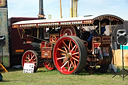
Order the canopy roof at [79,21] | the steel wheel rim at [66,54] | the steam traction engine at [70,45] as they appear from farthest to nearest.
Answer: the steel wheel rim at [66,54], the steam traction engine at [70,45], the canopy roof at [79,21]

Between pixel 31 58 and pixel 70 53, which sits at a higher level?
pixel 70 53

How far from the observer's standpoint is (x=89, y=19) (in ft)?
33.9

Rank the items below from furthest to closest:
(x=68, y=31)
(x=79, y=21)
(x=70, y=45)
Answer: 1. (x=70, y=45)
2. (x=68, y=31)
3. (x=79, y=21)

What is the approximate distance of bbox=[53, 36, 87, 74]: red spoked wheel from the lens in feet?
34.4

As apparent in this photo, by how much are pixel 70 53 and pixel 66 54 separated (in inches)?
6.8

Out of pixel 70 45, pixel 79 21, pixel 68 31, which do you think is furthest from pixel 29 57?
pixel 79 21

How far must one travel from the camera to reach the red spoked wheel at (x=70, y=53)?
34.4 feet

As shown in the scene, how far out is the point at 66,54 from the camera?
1118 centimetres

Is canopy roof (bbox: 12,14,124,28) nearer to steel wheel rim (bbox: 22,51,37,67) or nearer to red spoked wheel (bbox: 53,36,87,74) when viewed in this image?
red spoked wheel (bbox: 53,36,87,74)

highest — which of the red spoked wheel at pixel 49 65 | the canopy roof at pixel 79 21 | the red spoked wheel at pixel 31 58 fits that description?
the canopy roof at pixel 79 21

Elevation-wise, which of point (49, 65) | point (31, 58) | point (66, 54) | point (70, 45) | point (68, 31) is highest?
point (68, 31)

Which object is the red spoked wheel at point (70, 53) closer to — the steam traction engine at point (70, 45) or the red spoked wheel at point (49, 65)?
the steam traction engine at point (70, 45)

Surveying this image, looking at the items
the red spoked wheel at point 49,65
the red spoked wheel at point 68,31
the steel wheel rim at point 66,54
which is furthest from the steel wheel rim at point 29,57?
the red spoked wheel at point 68,31

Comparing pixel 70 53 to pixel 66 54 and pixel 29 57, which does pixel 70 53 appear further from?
pixel 29 57
